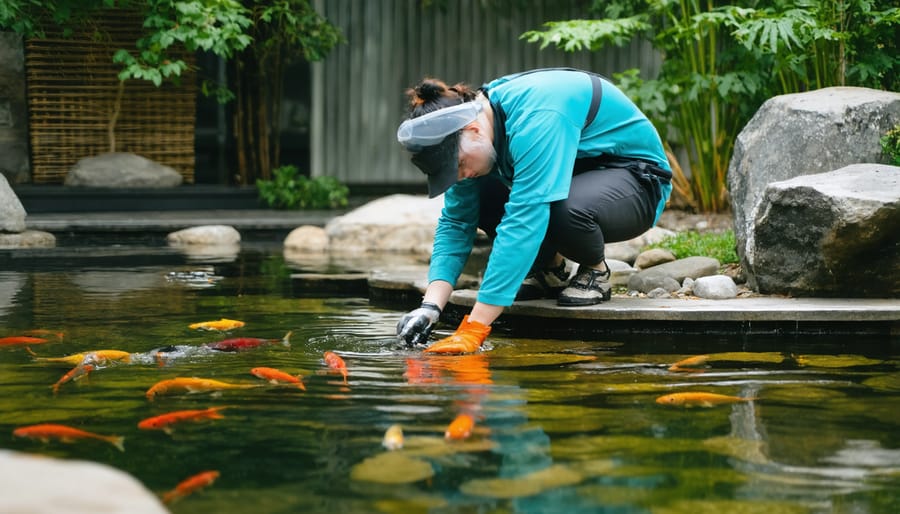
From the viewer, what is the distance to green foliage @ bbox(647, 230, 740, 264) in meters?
6.66

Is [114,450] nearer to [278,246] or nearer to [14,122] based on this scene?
[278,246]

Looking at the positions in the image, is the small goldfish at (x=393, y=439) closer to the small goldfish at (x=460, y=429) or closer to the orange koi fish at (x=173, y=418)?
the small goldfish at (x=460, y=429)

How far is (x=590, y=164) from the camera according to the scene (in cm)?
495

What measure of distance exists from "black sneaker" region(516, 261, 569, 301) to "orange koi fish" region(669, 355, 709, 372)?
3.35ft

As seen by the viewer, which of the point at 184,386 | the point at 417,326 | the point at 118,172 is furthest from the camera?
the point at 118,172

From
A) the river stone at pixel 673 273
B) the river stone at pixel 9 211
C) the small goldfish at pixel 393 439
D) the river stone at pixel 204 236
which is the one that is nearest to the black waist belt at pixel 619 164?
the river stone at pixel 673 273

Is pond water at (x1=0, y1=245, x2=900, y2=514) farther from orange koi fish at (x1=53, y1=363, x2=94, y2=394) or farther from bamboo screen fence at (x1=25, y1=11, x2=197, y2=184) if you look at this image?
bamboo screen fence at (x1=25, y1=11, x2=197, y2=184)

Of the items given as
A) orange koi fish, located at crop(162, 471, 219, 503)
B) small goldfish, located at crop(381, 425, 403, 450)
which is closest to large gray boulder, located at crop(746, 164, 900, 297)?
small goldfish, located at crop(381, 425, 403, 450)

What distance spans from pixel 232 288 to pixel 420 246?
3.15 meters

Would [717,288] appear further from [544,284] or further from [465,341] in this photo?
[465,341]

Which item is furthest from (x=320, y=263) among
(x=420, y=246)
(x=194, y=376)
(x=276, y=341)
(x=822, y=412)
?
(x=822, y=412)

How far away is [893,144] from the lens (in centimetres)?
603

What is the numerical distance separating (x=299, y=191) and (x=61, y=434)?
347 inches

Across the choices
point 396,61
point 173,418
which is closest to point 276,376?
point 173,418
